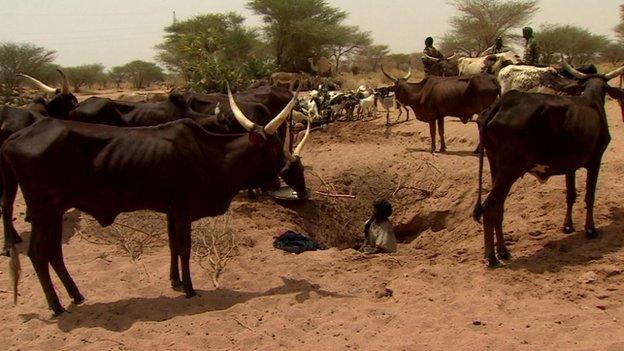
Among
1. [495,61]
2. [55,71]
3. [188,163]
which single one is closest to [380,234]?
[188,163]

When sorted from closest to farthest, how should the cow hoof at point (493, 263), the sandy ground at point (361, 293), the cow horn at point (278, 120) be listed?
the sandy ground at point (361, 293), the cow horn at point (278, 120), the cow hoof at point (493, 263)

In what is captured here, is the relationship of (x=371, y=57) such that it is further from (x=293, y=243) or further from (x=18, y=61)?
(x=293, y=243)

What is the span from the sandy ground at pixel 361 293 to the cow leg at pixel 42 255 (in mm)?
177

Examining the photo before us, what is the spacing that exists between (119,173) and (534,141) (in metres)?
3.92

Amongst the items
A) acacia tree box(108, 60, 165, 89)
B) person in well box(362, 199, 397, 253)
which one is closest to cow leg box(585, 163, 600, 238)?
person in well box(362, 199, 397, 253)

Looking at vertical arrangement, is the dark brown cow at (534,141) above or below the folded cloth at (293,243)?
above

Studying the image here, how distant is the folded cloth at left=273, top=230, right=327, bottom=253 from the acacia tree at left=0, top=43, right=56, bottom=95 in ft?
88.5

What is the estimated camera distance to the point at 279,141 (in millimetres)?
6125

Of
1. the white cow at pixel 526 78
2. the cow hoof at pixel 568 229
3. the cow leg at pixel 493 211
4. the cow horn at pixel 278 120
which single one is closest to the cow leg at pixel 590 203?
the cow hoof at pixel 568 229

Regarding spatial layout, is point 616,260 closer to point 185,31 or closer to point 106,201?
point 106,201

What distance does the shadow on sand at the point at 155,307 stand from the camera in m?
5.14

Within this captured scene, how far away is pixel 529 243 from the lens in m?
6.61

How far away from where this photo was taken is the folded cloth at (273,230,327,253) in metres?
7.13

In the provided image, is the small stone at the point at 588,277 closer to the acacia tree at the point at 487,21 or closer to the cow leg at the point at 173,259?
the cow leg at the point at 173,259
